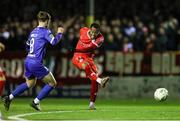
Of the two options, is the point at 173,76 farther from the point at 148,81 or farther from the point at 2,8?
the point at 2,8

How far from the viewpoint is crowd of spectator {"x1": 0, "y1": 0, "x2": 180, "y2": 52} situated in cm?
2881

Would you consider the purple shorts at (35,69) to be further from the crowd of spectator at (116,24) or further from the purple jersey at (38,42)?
the crowd of spectator at (116,24)

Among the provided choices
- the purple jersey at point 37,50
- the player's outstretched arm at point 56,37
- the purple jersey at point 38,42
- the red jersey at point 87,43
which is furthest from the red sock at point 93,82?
the player's outstretched arm at point 56,37

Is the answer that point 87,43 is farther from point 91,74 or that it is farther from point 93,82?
point 93,82

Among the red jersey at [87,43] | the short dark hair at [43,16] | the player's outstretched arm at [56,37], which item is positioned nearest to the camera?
the player's outstretched arm at [56,37]

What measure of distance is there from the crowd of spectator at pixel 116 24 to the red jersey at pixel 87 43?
24.9 ft

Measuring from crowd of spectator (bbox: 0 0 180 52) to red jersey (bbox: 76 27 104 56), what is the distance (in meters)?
7.58

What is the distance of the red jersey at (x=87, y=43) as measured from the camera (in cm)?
2038

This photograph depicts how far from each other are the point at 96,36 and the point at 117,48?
8.44 meters

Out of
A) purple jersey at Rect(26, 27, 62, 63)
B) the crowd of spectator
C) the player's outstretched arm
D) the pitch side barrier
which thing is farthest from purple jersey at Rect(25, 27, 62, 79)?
the pitch side barrier

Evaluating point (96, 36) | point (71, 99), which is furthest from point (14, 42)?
point (96, 36)

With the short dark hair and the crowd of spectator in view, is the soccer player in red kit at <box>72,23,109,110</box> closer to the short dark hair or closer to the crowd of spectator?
the short dark hair

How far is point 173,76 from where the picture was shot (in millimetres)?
28344

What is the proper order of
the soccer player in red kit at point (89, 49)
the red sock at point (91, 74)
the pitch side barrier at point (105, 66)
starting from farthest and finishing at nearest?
the pitch side barrier at point (105, 66) → the soccer player in red kit at point (89, 49) → the red sock at point (91, 74)
